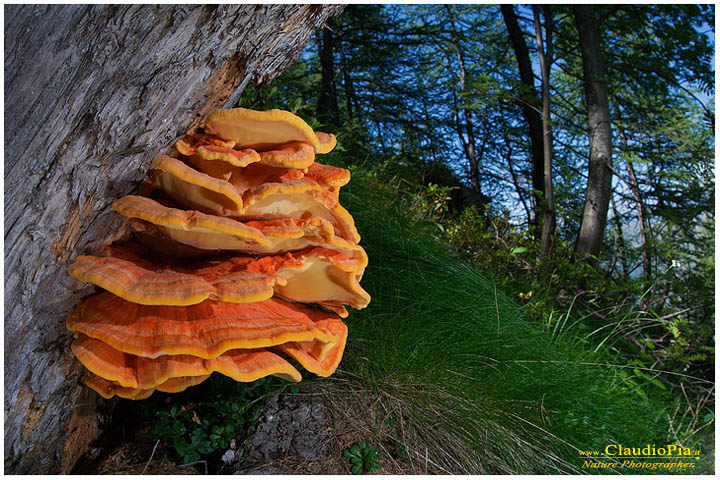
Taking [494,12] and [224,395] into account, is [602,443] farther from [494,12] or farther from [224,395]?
[494,12]

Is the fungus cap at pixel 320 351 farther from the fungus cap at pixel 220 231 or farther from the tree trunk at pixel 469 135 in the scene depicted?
the tree trunk at pixel 469 135

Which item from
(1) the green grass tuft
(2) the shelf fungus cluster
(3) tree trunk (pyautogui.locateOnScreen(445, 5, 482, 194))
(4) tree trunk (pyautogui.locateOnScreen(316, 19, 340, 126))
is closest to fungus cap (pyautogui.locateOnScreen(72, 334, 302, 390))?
(2) the shelf fungus cluster

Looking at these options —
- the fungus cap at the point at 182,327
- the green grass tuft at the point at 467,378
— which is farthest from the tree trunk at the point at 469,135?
the fungus cap at the point at 182,327

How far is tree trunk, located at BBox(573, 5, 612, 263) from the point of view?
3666 millimetres

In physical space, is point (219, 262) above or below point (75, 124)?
below

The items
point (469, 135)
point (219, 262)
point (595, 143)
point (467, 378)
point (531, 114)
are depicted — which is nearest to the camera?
point (219, 262)

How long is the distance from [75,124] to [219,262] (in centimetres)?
43

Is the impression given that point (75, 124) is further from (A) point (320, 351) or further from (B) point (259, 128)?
(A) point (320, 351)

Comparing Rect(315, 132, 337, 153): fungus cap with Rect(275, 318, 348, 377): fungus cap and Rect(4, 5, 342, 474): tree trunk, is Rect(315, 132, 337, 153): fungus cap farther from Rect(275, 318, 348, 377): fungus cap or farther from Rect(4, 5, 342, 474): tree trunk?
Rect(275, 318, 348, 377): fungus cap

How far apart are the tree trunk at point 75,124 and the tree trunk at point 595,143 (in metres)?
3.21

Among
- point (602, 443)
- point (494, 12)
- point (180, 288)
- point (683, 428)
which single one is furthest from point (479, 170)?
point (180, 288)

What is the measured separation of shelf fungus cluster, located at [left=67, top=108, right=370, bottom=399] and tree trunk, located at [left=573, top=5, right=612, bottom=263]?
122 inches

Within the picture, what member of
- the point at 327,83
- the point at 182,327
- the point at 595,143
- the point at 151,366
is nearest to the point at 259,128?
the point at 182,327

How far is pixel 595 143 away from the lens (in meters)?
3.69
